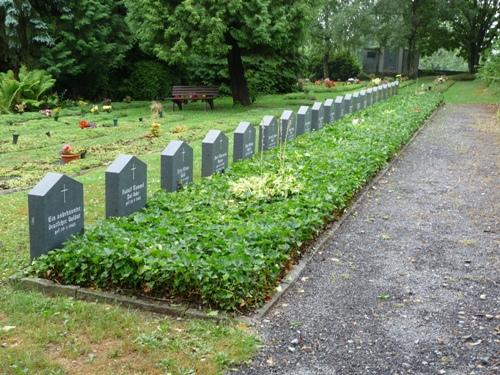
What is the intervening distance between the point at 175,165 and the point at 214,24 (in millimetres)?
11311

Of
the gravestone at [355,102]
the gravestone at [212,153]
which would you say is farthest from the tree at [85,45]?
the gravestone at [212,153]

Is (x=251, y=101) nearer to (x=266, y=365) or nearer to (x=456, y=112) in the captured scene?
(x=456, y=112)

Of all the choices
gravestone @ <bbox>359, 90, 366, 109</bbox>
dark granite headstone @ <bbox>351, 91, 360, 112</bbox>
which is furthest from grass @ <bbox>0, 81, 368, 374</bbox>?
gravestone @ <bbox>359, 90, 366, 109</bbox>

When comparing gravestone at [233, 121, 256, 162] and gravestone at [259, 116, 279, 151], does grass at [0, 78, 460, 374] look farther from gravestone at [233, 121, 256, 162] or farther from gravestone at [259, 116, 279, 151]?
gravestone at [259, 116, 279, 151]

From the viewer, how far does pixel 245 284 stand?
4.77 meters

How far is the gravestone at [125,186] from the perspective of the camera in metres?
6.36

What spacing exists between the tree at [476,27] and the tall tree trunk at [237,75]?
23.4 meters

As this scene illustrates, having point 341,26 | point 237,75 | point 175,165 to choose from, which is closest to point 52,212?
point 175,165

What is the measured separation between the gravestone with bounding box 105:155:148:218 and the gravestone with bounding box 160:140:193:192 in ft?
2.57

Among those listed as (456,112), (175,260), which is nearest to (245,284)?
(175,260)

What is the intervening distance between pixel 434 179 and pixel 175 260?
6453 millimetres

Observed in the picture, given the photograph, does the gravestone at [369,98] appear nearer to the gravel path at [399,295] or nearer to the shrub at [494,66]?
the shrub at [494,66]

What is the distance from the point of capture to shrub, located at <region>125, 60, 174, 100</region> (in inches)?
1064

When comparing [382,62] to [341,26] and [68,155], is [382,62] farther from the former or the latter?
[68,155]
